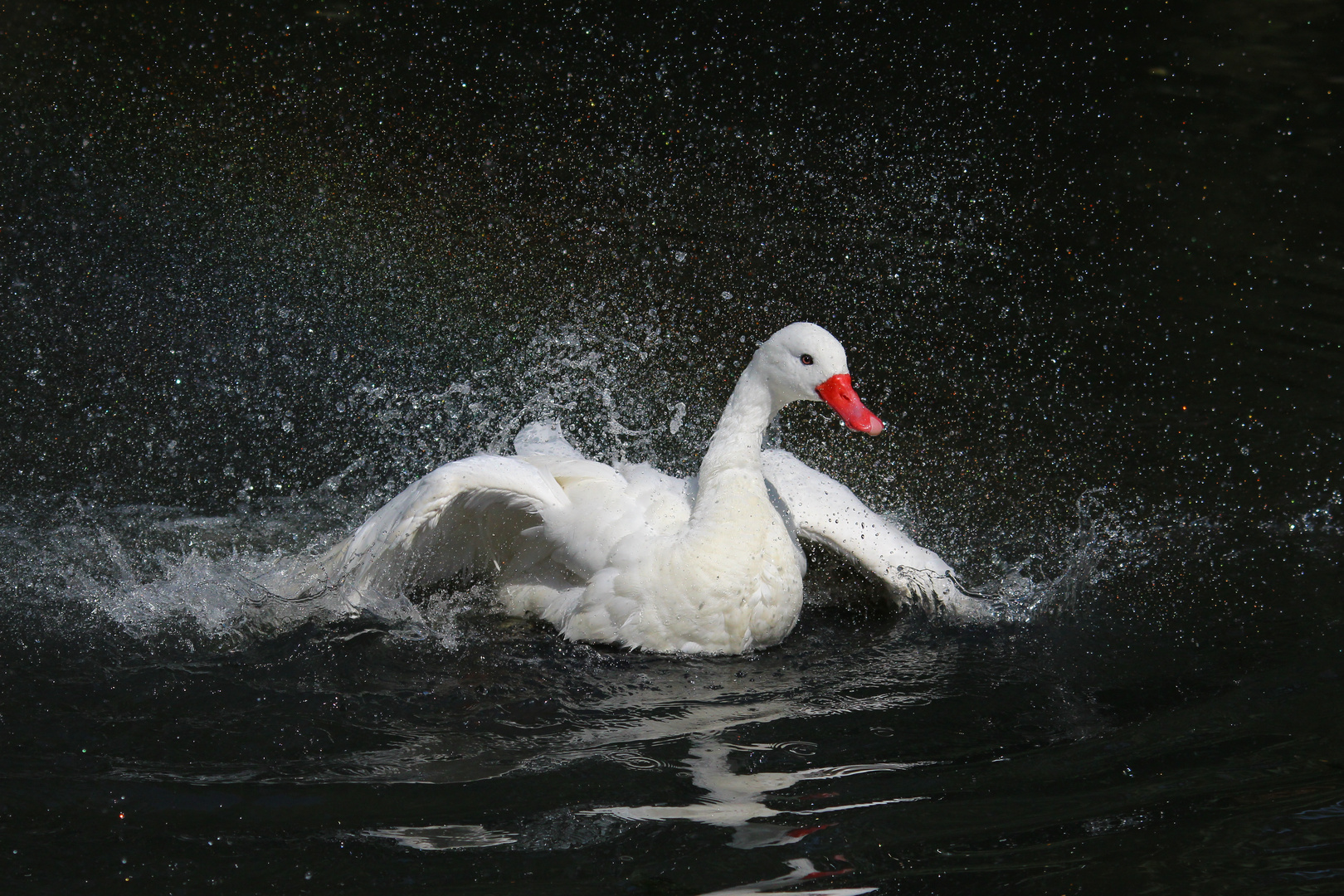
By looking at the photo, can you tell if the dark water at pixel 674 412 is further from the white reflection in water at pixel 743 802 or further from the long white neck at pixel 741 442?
the long white neck at pixel 741 442

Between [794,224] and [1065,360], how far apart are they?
2545 mm

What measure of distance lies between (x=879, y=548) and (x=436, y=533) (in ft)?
6.03

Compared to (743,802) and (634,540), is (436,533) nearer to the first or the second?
(634,540)

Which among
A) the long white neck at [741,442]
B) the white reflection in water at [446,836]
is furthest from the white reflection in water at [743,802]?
the long white neck at [741,442]

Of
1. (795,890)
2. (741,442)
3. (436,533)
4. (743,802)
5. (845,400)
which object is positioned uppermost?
(845,400)

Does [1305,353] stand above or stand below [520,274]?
below

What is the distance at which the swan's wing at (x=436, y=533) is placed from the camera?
15.0ft

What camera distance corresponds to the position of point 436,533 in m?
4.97

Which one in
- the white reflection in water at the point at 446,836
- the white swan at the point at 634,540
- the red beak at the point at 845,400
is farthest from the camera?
the red beak at the point at 845,400

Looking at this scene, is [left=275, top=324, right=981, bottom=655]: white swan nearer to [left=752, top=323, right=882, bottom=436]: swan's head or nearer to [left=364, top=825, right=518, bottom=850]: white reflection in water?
[left=752, top=323, right=882, bottom=436]: swan's head

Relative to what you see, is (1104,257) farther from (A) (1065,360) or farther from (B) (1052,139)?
(B) (1052,139)

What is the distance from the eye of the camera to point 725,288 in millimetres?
8672

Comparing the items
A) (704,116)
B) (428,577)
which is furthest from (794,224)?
(428,577)

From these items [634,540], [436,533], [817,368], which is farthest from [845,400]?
[436,533]
